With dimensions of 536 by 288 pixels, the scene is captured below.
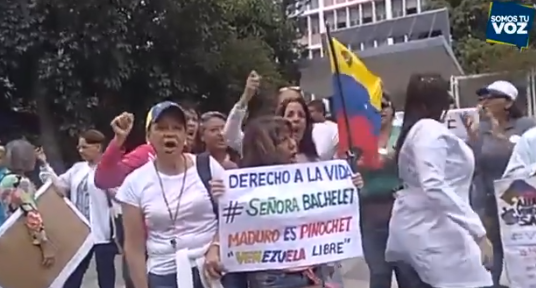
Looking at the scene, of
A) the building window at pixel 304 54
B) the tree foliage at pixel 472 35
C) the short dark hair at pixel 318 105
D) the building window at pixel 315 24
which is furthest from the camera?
the building window at pixel 315 24

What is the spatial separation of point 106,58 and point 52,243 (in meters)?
15.3

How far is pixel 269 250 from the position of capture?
4.49m

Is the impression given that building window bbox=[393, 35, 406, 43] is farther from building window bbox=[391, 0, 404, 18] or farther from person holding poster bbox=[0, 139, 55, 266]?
person holding poster bbox=[0, 139, 55, 266]

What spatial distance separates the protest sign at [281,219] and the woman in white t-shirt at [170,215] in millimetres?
85

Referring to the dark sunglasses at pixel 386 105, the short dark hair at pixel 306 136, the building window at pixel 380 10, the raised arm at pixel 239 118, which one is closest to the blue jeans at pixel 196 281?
the short dark hair at pixel 306 136

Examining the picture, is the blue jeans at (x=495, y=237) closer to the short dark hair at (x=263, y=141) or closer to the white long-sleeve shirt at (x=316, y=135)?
the white long-sleeve shirt at (x=316, y=135)

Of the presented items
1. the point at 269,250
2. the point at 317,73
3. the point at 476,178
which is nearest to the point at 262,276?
the point at 269,250

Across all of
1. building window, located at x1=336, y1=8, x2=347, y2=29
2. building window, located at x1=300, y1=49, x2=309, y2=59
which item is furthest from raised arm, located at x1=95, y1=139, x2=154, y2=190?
building window, located at x1=336, y1=8, x2=347, y2=29

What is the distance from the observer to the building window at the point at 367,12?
9956 centimetres

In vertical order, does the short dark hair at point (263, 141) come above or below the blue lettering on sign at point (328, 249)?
above

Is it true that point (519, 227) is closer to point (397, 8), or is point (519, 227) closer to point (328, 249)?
point (328, 249)

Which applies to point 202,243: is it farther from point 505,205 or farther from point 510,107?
point 510,107

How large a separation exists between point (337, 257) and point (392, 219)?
770mm

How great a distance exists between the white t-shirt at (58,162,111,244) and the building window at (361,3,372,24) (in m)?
93.2
